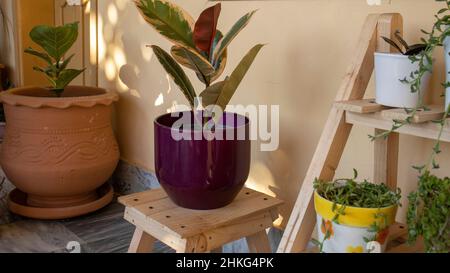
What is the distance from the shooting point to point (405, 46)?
2.95ft

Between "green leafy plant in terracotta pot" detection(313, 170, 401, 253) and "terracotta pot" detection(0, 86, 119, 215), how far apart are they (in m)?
1.11

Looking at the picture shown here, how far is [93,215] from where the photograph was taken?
6.47ft

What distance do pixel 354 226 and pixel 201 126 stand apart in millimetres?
472

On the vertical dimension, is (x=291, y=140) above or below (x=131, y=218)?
above

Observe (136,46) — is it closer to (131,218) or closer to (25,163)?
(25,163)

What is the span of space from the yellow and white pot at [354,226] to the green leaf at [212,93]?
353 millimetres

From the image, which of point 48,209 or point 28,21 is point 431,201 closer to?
point 48,209

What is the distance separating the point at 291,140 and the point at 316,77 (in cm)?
19

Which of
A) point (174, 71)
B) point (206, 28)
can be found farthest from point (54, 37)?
point (206, 28)

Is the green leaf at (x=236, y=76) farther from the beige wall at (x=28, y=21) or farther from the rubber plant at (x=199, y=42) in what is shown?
the beige wall at (x=28, y=21)
